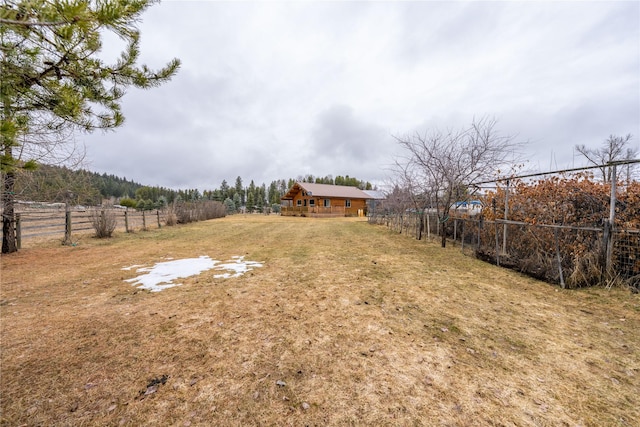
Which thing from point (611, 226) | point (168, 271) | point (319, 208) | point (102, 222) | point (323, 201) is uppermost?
point (323, 201)

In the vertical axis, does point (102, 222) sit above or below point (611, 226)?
below

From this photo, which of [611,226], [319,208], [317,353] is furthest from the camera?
[319,208]

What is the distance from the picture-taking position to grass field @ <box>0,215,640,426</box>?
183cm

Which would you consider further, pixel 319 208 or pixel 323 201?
pixel 323 201

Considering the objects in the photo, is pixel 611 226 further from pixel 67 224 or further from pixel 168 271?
pixel 67 224

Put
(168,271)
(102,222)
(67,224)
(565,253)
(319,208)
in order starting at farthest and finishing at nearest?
1. (319,208)
2. (102,222)
3. (67,224)
4. (168,271)
5. (565,253)

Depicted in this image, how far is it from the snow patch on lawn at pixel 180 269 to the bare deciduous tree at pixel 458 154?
22.4 feet

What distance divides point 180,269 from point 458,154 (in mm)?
9182

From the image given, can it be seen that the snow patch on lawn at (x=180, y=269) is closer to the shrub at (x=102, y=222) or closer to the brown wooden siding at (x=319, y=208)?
the shrub at (x=102, y=222)

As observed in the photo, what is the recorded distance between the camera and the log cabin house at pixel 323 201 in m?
31.6

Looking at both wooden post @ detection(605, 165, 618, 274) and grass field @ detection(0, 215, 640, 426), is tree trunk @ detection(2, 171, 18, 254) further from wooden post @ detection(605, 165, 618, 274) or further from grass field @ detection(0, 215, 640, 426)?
wooden post @ detection(605, 165, 618, 274)

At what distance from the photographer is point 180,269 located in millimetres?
5906

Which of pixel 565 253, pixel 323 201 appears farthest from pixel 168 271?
pixel 323 201

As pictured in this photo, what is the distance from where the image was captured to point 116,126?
2547 mm
